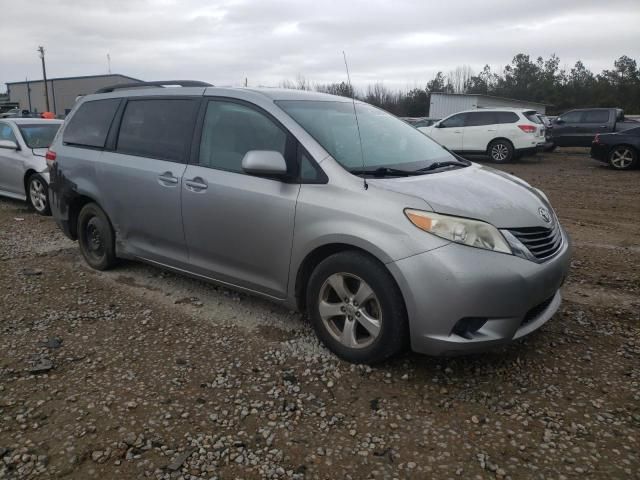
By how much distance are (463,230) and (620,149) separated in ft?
42.9

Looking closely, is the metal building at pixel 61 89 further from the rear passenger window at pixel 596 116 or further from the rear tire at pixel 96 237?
the rear tire at pixel 96 237

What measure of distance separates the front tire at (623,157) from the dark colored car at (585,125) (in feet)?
14.0

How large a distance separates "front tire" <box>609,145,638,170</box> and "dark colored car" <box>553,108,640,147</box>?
4.26m

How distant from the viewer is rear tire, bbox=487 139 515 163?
15.3 metres

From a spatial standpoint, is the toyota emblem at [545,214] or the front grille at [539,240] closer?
the front grille at [539,240]

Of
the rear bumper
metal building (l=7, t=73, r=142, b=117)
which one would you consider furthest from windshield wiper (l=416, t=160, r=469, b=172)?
metal building (l=7, t=73, r=142, b=117)

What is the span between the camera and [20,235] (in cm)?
668

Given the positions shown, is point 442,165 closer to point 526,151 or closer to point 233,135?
point 233,135

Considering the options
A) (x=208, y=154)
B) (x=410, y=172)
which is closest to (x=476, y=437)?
(x=410, y=172)

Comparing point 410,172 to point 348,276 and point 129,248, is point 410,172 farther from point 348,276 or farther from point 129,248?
point 129,248

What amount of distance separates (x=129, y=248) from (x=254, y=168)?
196 centimetres

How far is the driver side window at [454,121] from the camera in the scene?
16016 mm

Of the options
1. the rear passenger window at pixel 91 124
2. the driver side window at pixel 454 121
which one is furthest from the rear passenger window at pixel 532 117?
the rear passenger window at pixel 91 124

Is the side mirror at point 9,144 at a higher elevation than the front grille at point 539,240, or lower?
higher
